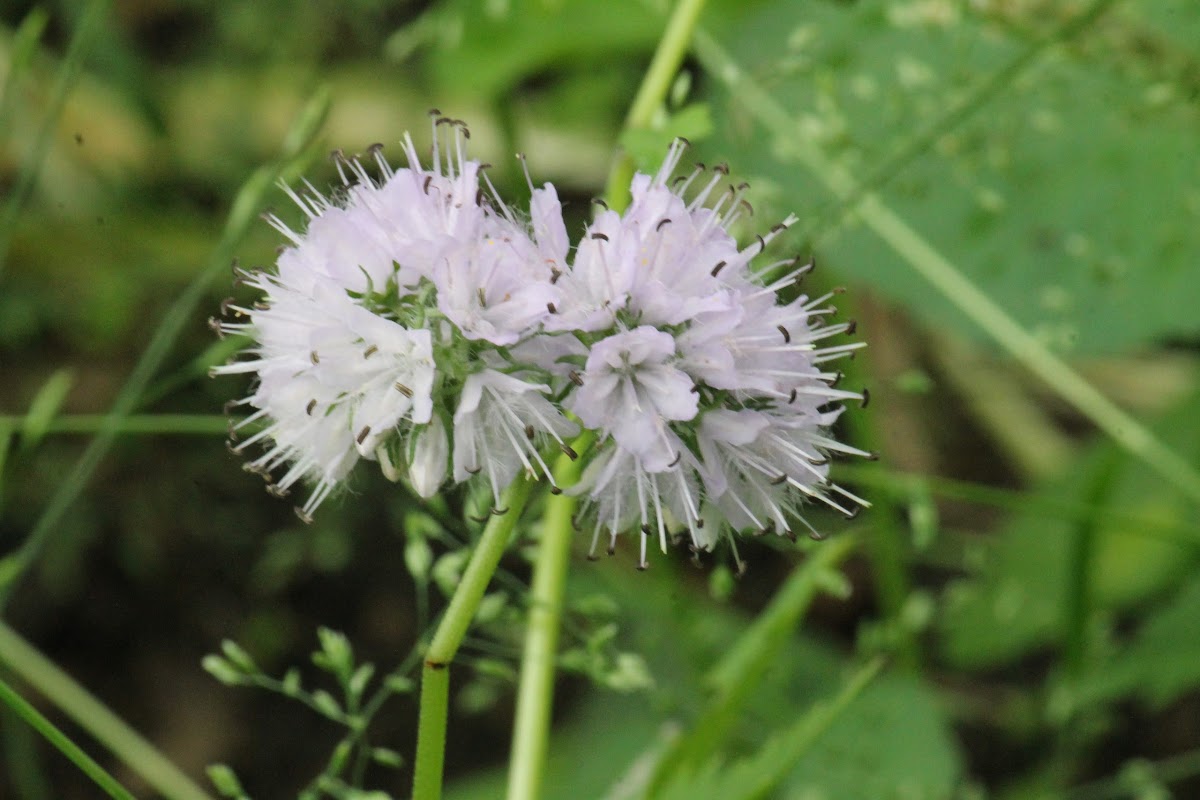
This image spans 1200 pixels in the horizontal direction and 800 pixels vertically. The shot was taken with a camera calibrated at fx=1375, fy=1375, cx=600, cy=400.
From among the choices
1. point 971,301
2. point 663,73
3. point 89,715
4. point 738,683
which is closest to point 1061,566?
point 971,301

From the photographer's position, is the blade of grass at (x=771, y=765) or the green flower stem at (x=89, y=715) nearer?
the blade of grass at (x=771, y=765)

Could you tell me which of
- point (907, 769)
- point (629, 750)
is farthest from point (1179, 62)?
point (629, 750)

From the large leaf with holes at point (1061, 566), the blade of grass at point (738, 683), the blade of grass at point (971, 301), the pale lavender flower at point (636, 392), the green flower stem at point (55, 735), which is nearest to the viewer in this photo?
the pale lavender flower at point (636, 392)

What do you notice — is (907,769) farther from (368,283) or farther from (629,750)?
(368,283)

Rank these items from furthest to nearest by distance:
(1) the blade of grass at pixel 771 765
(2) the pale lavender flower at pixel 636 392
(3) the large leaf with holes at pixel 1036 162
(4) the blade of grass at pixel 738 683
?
(3) the large leaf with holes at pixel 1036 162
(4) the blade of grass at pixel 738 683
(1) the blade of grass at pixel 771 765
(2) the pale lavender flower at pixel 636 392

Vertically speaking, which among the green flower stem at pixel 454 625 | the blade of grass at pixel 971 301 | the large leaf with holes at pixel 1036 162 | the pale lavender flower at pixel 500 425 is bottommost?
the green flower stem at pixel 454 625

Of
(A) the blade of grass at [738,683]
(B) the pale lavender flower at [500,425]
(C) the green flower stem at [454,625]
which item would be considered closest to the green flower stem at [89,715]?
(A) the blade of grass at [738,683]

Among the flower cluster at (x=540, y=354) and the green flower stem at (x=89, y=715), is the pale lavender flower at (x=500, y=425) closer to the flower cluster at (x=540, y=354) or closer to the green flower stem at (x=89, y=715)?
the flower cluster at (x=540, y=354)
